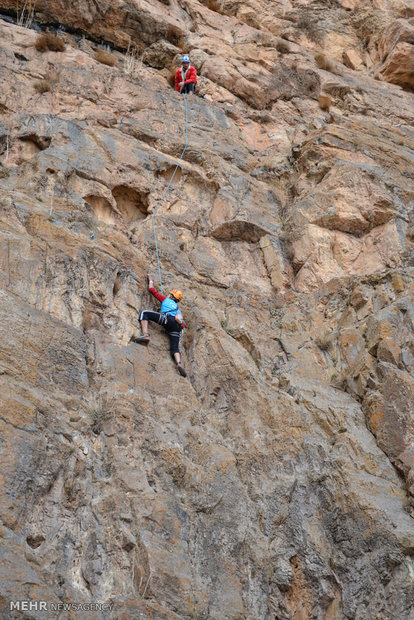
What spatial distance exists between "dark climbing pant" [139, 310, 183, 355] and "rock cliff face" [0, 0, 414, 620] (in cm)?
17

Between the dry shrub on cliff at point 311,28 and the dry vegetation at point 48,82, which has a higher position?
the dry shrub on cliff at point 311,28

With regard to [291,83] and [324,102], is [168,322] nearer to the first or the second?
[324,102]

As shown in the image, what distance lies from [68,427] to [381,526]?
4.17 meters

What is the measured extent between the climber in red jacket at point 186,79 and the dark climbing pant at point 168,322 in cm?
857

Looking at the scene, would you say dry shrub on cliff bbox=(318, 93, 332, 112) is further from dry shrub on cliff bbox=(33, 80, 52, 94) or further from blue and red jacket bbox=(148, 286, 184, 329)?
blue and red jacket bbox=(148, 286, 184, 329)

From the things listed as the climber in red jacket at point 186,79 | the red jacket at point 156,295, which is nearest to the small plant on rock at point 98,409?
the red jacket at point 156,295

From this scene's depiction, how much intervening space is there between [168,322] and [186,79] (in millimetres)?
9028

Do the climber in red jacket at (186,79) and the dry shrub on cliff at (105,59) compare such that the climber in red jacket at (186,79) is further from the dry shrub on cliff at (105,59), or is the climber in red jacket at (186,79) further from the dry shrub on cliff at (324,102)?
the dry shrub on cliff at (324,102)

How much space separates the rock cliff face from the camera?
26.5 feet

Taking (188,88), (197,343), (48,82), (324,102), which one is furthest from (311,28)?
(197,343)

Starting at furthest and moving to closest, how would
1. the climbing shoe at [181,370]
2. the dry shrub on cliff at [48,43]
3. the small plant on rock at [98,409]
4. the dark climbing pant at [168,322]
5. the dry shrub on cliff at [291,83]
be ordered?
the dry shrub on cliff at [291,83] < the dry shrub on cliff at [48,43] < the dark climbing pant at [168,322] < the climbing shoe at [181,370] < the small plant on rock at [98,409]

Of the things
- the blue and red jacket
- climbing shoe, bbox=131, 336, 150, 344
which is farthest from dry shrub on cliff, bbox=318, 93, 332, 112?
climbing shoe, bbox=131, 336, 150, 344

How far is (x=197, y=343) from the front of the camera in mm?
11102

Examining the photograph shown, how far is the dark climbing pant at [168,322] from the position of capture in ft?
35.4
